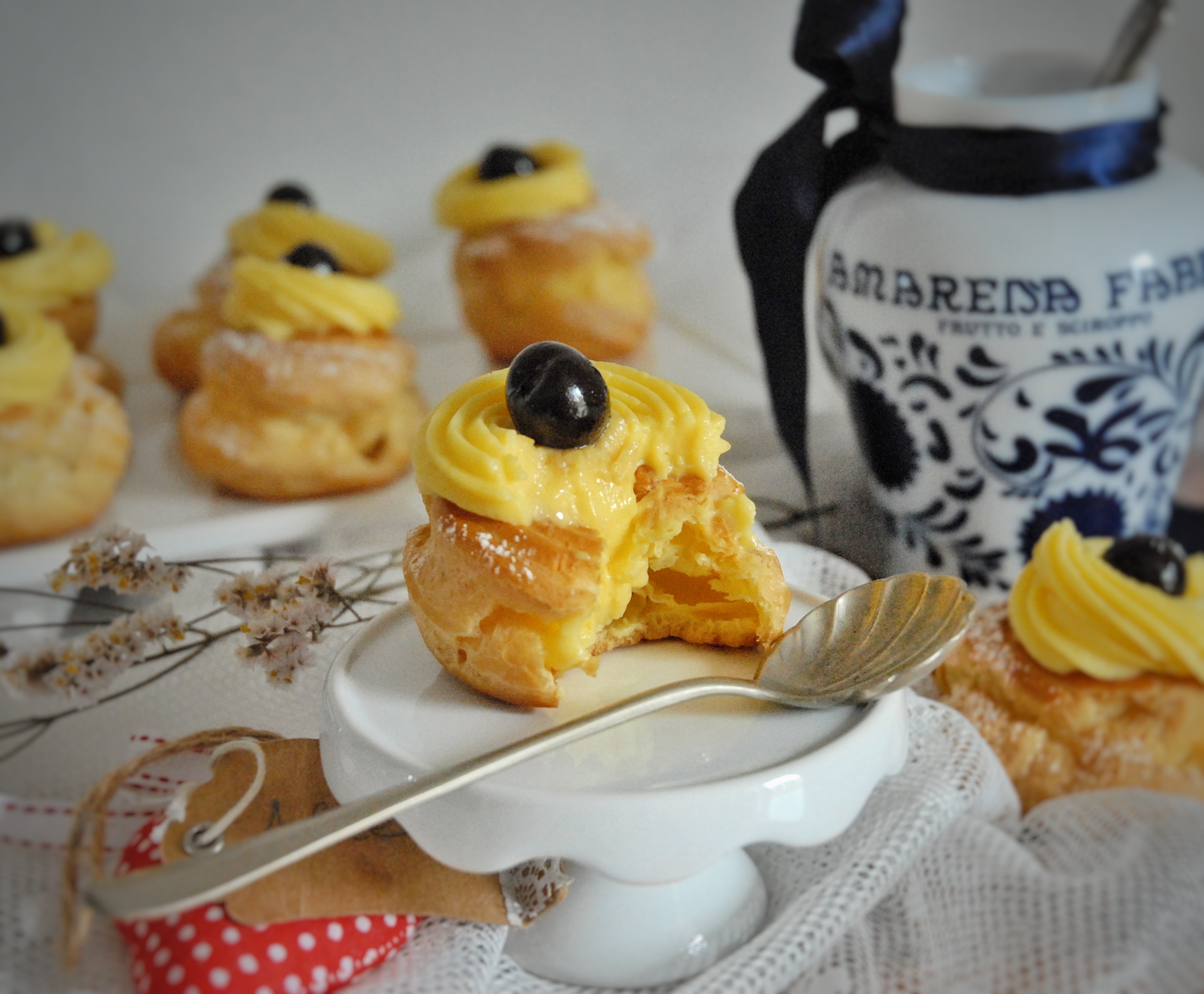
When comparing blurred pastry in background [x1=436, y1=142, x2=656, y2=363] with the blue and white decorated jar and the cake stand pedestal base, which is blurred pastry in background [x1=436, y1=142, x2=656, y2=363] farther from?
the cake stand pedestal base

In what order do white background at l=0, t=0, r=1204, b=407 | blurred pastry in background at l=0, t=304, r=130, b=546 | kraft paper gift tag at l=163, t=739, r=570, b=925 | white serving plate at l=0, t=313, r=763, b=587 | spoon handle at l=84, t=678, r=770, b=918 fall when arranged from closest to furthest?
spoon handle at l=84, t=678, r=770, b=918 → kraft paper gift tag at l=163, t=739, r=570, b=925 → white serving plate at l=0, t=313, r=763, b=587 → blurred pastry in background at l=0, t=304, r=130, b=546 → white background at l=0, t=0, r=1204, b=407

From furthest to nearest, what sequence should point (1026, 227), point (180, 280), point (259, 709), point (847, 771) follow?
point (180, 280) → point (1026, 227) → point (259, 709) → point (847, 771)

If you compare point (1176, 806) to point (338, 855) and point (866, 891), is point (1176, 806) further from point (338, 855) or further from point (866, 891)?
point (338, 855)

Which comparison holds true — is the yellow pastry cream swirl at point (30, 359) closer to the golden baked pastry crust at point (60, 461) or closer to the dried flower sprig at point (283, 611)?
the golden baked pastry crust at point (60, 461)

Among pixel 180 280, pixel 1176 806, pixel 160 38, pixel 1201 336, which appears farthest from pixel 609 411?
pixel 180 280

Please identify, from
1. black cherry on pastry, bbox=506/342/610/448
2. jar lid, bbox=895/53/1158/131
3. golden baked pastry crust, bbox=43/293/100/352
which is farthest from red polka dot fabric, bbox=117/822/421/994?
golden baked pastry crust, bbox=43/293/100/352
